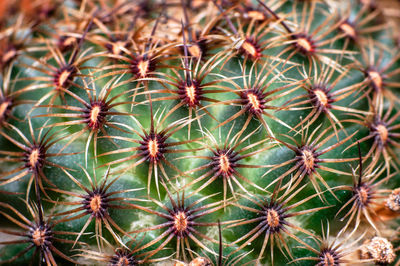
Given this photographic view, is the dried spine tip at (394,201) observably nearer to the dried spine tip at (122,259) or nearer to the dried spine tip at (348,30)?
the dried spine tip at (348,30)

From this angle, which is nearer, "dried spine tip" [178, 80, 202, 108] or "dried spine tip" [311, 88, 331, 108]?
"dried spine tip" [178, 80, 202, 108]

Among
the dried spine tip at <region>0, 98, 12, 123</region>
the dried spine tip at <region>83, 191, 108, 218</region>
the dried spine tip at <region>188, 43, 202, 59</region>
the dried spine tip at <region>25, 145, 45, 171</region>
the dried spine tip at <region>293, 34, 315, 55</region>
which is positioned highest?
the dried spine tip at <region>293, 34, 315, 55</region>

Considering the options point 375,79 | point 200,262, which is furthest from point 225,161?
point 375,79

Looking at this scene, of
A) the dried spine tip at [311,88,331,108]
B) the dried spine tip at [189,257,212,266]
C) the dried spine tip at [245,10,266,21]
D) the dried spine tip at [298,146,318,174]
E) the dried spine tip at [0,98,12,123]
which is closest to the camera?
the dried spine tip at [189,257,212,266]

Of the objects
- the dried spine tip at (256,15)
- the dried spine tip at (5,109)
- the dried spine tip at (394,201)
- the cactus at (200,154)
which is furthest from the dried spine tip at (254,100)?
the dried spine tip at (5,109)

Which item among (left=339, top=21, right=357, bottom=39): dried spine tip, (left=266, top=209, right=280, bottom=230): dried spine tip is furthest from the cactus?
(left=339, top=21, right=357, bottom=39): dried spine tip

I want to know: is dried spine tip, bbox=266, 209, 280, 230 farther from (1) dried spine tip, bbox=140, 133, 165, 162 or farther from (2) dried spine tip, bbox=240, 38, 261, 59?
(2) dried spine tip, bbox=240, 38, 261, 59

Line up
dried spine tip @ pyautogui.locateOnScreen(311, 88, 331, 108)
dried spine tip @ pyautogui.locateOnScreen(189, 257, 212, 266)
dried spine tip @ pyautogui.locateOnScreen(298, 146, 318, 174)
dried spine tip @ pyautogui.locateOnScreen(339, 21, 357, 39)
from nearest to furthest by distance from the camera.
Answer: dried spine tip @ pyautogui.locateOnScreen(189, 257, 212, 266), dried spine tip @ pyautogui.locateOnScreen(298, 146, 318, 174), dried spine tip @ pyautogui.locateOnScreen(311, 88, 331, 108), dried spine tip @ pyautogui.locateOnScreen(339, 21, 357, 39)

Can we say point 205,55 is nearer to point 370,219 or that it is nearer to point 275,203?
point 275,203

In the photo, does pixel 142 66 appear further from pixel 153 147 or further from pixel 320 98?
pixel 320 98

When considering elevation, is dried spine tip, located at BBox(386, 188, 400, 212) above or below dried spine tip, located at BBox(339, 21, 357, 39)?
below

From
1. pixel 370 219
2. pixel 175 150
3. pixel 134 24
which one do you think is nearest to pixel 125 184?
pixel 175 150
